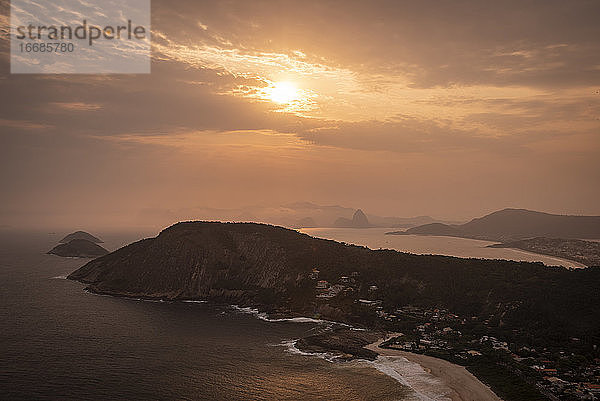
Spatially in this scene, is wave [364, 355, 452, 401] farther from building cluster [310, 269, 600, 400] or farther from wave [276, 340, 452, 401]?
building cluster [310, 269, 600, 400]

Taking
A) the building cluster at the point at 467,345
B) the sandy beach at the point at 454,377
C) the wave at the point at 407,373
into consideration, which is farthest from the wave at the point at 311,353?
the building cluster at the point at 467,345

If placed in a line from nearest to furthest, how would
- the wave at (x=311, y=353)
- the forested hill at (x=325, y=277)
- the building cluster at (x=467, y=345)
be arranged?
the building cluster at (x=467, y=345) < the wave at (x=311, y=353) < the forested hill at (x=325, y=277)

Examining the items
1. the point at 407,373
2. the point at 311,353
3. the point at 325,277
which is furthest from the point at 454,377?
the point at 325,277

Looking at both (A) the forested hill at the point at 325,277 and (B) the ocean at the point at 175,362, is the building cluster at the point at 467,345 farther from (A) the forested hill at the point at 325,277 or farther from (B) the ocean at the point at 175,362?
(B) the ocean at the point at 175,362

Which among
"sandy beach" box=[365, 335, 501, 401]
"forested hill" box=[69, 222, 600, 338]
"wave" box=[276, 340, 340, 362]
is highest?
"forested hill" box=[69, 222, 600, 338]

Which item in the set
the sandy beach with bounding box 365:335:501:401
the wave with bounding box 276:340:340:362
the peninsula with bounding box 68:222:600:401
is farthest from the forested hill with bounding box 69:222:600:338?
the wave with bounding box 276:340:340:362

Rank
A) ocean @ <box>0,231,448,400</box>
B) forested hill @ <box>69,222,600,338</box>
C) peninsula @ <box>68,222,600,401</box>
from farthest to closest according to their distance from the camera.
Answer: forested hill @ <box>69,222,600,338</box>
peninsula @ <box>68,222,600,401</box>
ocean @ <box>0,231,448,400</box>

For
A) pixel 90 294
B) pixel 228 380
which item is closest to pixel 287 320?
pixel 228 380
